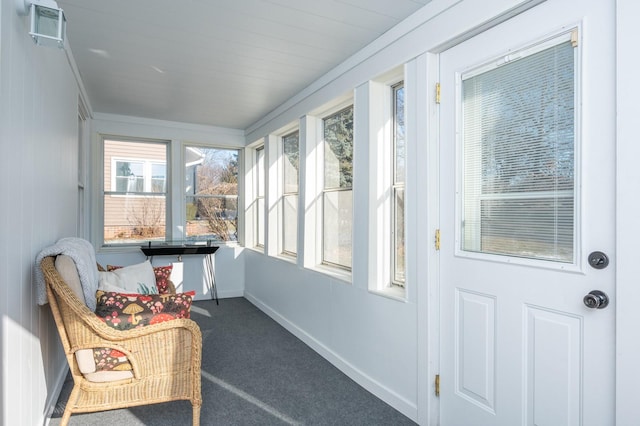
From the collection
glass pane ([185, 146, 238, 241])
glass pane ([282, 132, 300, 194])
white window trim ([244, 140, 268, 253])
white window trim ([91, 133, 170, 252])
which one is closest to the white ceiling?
glass pane ([282, 132, 300, 194])

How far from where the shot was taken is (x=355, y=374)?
9.20 feet

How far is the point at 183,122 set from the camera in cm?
506

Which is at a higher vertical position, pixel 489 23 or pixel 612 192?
pixel 489 23

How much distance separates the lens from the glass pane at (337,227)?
128 inches

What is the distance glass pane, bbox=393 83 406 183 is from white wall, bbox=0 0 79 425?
81.8 inches

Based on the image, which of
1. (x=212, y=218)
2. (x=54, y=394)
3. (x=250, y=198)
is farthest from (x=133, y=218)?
(x=54, y=394)

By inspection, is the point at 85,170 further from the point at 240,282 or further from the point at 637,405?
the point at 637,405

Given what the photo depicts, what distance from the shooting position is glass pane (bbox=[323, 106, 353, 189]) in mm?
3262

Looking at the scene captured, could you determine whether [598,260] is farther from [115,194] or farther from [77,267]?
[115,194]

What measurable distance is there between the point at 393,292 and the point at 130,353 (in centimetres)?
157

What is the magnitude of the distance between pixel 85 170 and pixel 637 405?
186 inches

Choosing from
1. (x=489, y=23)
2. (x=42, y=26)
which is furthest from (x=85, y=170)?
(x=489, y=23)

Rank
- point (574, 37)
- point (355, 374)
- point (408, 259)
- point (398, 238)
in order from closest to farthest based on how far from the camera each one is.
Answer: point (574, 37)
point (408, 259)
point (398, 238)
point (355, 374)

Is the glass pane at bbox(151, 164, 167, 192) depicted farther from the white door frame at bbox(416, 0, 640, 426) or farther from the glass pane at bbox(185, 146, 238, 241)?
the white door frame at bbox(416, 0, 640, 426)
